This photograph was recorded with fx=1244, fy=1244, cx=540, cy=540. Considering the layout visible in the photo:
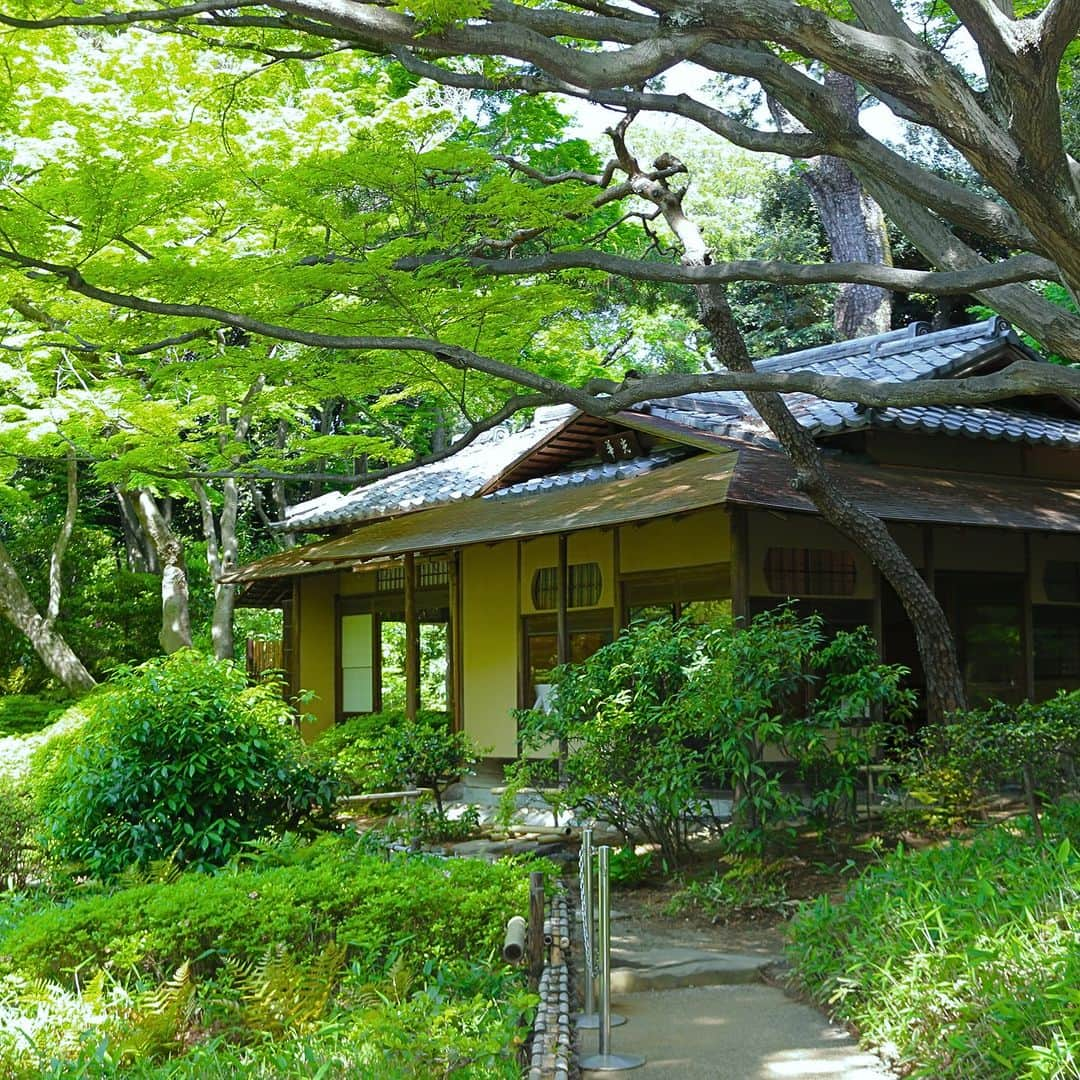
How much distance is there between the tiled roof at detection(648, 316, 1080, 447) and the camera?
1245 cm

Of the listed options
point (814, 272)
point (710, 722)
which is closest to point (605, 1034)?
point (710, 722)

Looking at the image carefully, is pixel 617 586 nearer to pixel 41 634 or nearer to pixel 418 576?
pixel 418 576

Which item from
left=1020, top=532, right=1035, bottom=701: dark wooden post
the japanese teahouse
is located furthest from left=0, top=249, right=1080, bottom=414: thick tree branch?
left=1020, top=532, right=1035, bottom=701: dark wooden post

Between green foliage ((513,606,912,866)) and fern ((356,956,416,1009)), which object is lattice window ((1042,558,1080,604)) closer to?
green foliage ((513,606,912,866))

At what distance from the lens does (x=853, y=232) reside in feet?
81.9

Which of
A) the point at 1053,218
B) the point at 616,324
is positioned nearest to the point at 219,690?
the point at 1053,218

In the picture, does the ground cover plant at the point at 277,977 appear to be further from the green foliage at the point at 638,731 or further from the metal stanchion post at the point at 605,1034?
the green foliage at the point at 638,731

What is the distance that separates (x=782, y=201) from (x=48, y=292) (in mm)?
22105

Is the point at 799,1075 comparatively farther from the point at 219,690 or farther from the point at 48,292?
the point at 48,292

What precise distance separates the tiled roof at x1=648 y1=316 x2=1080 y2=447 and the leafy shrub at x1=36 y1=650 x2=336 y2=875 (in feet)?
20.7

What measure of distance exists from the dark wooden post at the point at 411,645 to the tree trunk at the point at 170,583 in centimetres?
490

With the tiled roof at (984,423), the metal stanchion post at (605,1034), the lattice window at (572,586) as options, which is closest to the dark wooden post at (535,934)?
the metal stanchion post at (605,1034)

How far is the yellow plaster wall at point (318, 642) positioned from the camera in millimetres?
19234

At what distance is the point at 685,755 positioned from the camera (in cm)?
867
